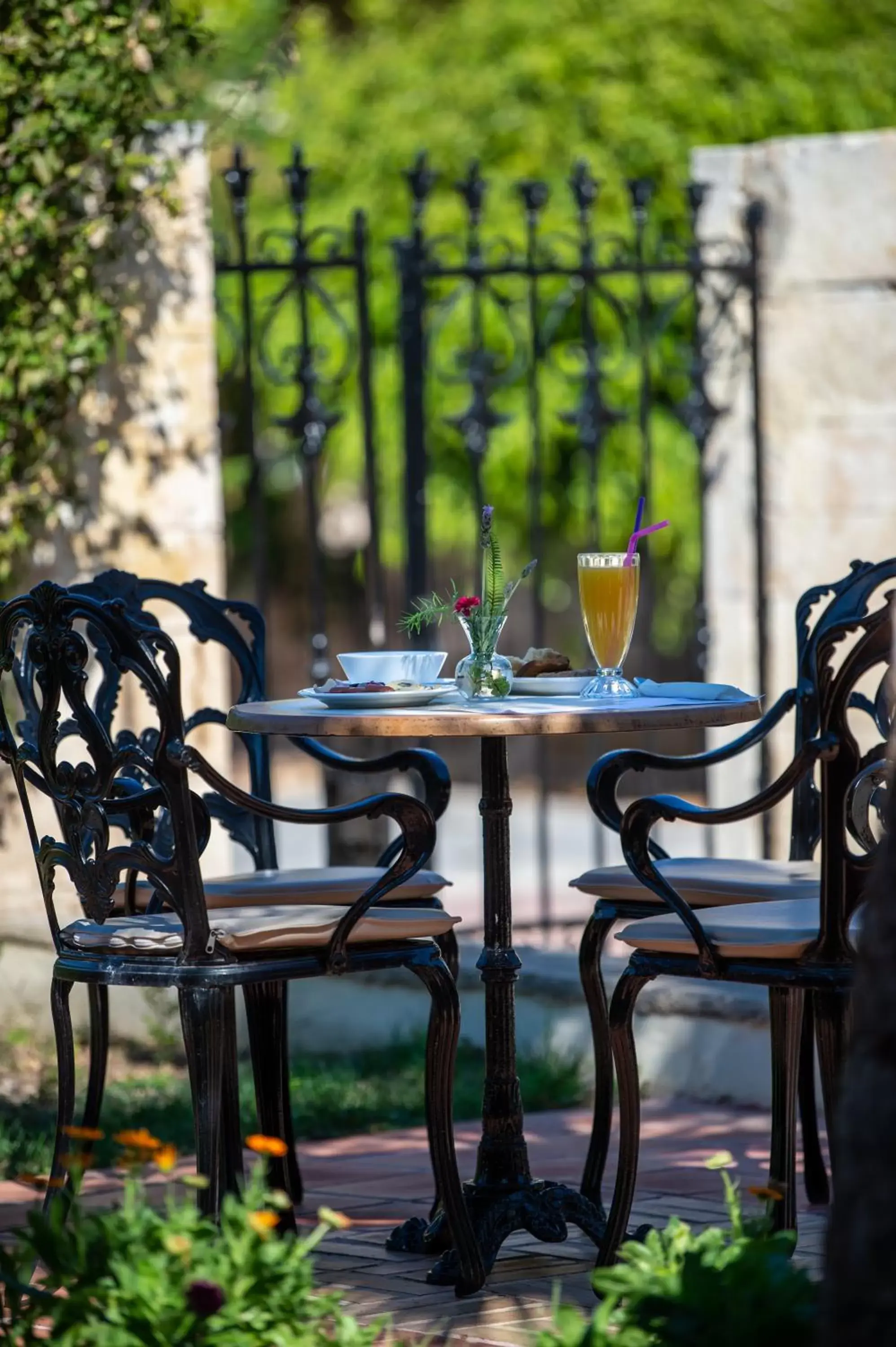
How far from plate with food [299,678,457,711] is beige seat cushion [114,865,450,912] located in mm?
418

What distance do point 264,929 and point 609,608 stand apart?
0.76 meters

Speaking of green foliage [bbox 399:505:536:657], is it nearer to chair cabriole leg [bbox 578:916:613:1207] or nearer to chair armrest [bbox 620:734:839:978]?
chair armrest [bbox 620:734:839:978]

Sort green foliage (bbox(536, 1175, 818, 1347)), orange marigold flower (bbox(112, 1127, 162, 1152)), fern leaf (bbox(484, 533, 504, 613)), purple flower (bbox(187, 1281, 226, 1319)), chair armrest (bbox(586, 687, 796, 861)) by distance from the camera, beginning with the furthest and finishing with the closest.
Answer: chair armrest (bbox(586, 687, 796, 861)) < fern leaf (bbox(484, 533, 504, 613)) < orange marigold flower (bbox(112, 1127, 162, 1152)) < purple flower (bbox(187, 1281, 226, 1319)) < green foliage (bbox(536, 1175, 818, 1347))

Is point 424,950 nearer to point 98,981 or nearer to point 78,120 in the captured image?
point 98,981

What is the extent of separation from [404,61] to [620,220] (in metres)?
2.82

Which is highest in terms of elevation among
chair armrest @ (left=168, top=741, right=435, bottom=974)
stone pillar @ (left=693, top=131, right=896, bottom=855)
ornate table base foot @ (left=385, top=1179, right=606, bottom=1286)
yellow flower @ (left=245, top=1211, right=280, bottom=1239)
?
stone pillar @ (left=693, top=131, right=896, bottom=855)

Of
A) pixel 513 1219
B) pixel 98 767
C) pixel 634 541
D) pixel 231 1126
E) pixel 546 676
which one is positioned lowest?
pixel 513 1219

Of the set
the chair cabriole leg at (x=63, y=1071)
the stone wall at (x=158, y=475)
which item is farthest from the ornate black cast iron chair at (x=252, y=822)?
the stone wall at (x=158, y=475)

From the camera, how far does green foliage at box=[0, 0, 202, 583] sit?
5043 millimetres

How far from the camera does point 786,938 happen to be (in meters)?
3.11

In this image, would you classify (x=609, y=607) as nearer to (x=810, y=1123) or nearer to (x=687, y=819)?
(x=687, y=819)

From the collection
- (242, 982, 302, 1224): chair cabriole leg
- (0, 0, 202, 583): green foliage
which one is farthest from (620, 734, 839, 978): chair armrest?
(0, 0, 202, 583): green foliage

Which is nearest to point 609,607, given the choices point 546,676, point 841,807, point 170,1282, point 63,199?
point 546,676

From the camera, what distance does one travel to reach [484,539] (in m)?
3.53
